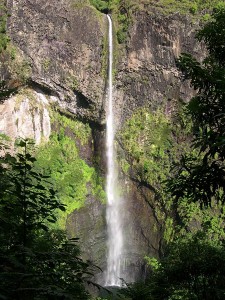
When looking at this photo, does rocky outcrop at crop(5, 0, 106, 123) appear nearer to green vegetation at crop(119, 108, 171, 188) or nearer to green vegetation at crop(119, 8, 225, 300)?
green vegetation at crop(119, 108, 171, 188)

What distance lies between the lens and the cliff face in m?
19.2

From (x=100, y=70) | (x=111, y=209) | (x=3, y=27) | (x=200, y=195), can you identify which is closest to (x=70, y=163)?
(x=111, y=209)

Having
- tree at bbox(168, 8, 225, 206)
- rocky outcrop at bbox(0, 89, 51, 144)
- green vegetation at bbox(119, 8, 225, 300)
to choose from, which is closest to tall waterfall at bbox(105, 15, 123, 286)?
green vegetation at bbox(119, 8, 225, 300)

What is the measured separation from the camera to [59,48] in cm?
2030

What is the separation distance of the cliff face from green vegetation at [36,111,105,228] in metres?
0.50

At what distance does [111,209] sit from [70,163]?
10.9 ft

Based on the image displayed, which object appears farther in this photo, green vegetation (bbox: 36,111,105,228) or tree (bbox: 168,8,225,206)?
green vegetation (bbox: 36,111,105,228)

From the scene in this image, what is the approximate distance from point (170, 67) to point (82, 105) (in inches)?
215

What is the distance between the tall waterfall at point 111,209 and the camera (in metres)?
18.3

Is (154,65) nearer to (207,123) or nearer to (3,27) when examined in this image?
(3,27)

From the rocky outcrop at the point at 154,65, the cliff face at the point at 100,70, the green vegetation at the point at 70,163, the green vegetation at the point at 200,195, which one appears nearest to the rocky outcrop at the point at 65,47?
the cliff face at the point at 100,70

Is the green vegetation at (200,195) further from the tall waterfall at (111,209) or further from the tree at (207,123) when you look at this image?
the tall waterfall at (111,209)

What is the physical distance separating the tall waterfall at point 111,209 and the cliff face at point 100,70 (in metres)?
0.36

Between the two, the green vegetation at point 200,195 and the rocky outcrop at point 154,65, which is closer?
the green vegetation at point 200,195
